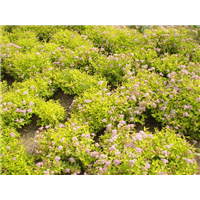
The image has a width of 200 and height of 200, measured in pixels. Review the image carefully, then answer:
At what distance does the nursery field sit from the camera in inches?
153

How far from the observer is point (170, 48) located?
6.32 meters

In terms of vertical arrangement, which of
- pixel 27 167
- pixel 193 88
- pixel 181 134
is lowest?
pixel 27 167

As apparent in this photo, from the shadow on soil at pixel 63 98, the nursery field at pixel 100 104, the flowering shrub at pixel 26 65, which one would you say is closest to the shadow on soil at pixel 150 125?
the nursery field at pixel 100 104

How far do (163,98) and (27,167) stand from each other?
2914mm

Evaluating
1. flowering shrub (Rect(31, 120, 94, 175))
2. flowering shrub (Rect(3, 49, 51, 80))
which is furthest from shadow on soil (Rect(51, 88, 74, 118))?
flowering shrub (Rect(31, 120, 94, 175))

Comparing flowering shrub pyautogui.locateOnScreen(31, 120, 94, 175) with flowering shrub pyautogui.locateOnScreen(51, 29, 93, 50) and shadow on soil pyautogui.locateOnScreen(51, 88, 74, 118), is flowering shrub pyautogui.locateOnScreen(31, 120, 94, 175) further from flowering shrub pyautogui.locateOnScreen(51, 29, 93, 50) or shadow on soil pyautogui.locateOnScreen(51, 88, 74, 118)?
flowering shrub pyautogui.locateOnScreen(51, 29, 93, 50)

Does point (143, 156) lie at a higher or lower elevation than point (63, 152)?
higher

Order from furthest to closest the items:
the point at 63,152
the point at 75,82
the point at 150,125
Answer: the point at 75,82
the point at 150,125
the point at 63,152

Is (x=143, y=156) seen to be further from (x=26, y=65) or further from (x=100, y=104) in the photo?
(x=26, y=65)

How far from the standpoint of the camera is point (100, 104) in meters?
4.66

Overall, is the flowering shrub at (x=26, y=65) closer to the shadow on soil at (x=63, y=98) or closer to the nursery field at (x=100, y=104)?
the nursery field at (x=100, y=104)

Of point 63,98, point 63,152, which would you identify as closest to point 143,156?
point 63,152
